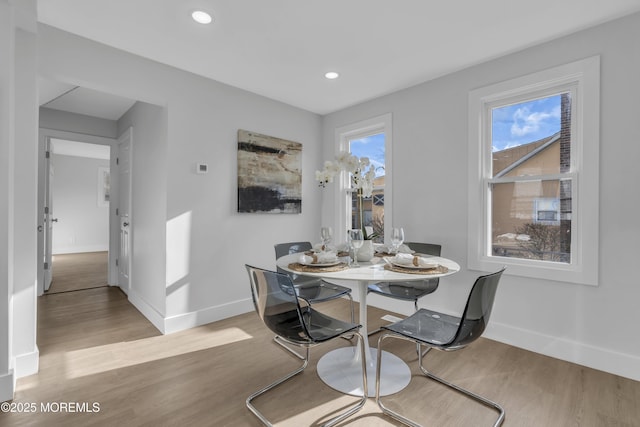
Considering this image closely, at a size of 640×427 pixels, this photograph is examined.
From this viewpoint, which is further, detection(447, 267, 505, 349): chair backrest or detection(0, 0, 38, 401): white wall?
detection(0, 0, 38, 401): white wall

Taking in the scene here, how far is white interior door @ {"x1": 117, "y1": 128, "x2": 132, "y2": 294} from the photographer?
3910 millimetres

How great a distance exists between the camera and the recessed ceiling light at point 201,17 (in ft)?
6.79

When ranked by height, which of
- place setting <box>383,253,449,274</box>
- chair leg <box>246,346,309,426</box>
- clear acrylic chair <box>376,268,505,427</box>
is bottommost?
chair leg <box>246,346,309,426</box>

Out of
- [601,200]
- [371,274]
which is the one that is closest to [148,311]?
[371,274]

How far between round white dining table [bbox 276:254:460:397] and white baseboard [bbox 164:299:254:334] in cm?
136

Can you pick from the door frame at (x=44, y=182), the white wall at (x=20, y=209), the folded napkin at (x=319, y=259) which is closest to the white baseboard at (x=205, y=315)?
the white wall at (x=20, y=209)

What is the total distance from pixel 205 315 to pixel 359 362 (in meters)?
1.74

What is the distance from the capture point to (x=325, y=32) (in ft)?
7.54

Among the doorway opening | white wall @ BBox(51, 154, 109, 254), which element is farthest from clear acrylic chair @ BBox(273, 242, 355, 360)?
white wall @ BBox(51, 154, 109, 254)

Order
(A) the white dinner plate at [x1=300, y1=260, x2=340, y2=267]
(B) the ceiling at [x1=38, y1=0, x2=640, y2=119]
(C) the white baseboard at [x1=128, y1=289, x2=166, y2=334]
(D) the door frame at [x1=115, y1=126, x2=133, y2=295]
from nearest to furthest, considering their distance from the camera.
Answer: (A) the white dinner plate at [x1=300, y1=260, x2=340, y2=267]
(B) the ceiling at [x1=38, y1=0, x2=640, y2=119]
(C) the white baseboard at [x1=128, y1=289, x2=166, y2=334]
(D) the door frame at [x1=115, y1=126, x2=133, y2=295]

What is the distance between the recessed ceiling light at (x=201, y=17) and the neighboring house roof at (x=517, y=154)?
2.70 meters

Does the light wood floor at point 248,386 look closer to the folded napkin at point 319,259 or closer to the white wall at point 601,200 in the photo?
the white wall at point 601,200

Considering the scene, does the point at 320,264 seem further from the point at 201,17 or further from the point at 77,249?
the point at 77,249

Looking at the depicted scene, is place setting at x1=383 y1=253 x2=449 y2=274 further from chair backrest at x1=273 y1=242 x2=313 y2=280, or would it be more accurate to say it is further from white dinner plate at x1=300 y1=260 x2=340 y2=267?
chair backrest at x1=273 y1=242 x2=313 y2=280
